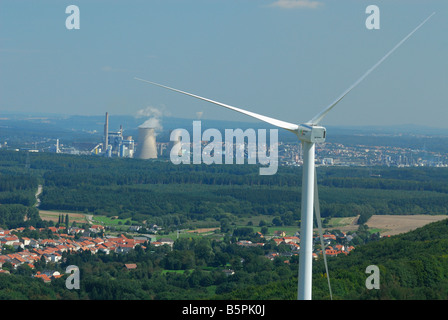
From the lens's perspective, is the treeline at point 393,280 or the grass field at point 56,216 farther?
the grass field at point 56,216

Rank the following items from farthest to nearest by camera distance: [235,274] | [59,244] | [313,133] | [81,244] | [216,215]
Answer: [216,215], [59,244], [81,244], [235,274], [313,133]

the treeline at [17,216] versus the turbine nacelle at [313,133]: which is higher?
the turbine nacelle at [313,133]

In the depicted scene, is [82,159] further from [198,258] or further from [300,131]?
[300,131]

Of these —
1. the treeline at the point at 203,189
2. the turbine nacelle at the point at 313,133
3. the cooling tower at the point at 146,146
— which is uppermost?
the cooling tower at the point at 146,146

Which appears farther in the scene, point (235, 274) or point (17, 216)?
point (17, 216)

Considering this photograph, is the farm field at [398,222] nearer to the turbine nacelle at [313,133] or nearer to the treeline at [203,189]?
the treeline at [203,189]

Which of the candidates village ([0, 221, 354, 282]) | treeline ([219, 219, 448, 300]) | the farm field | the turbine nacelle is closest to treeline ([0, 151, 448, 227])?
the farm field

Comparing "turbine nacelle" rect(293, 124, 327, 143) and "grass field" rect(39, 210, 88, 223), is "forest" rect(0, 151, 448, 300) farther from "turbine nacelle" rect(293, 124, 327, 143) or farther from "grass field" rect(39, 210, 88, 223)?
"turbine nacelle" rect(293, 124, 327, 143)

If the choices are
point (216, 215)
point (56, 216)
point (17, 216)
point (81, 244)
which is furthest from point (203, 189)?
point (81, 244)

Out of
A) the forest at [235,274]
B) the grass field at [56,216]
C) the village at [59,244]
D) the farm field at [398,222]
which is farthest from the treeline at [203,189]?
the forest at [235,274]

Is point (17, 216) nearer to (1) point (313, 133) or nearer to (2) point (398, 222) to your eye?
(2) point (398, 222)

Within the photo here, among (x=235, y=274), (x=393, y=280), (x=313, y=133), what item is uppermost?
(x=313, y=133)
